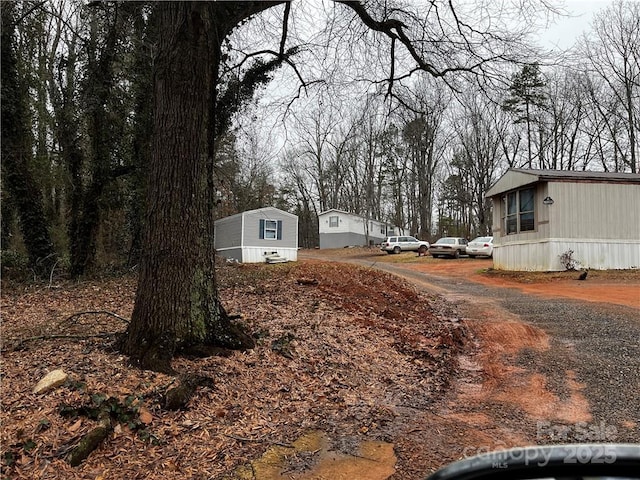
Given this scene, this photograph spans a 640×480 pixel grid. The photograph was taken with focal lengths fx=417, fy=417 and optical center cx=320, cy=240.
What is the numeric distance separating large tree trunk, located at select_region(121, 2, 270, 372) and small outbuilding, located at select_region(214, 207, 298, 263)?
55.3ft

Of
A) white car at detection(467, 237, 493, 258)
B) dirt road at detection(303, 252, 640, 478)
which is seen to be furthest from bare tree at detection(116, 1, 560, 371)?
white car at detection(467, 237, 493, 258)

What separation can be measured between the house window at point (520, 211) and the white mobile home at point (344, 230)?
20.2 meters

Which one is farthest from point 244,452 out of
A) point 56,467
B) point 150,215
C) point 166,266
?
point 150,215

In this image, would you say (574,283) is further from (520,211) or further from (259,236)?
(259,236)

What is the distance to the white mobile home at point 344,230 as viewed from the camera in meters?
37.4

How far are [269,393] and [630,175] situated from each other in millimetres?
16710

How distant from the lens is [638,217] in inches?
574

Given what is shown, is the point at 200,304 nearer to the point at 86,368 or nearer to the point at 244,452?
the point at 86,368

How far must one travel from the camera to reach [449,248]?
82.7 feet

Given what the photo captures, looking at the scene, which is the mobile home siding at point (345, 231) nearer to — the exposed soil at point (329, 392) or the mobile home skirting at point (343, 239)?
the mobile home skirting at point (343, 239)

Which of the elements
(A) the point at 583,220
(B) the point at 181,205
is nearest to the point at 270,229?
(A) the point at 583,220

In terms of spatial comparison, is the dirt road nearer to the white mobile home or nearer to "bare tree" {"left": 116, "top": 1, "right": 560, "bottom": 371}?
"bare tree" {"left": 116, "top": 1, "right": 560, "bottom": 371}

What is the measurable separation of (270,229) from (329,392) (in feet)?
60.3

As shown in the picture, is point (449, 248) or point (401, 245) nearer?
point (449, 248)
